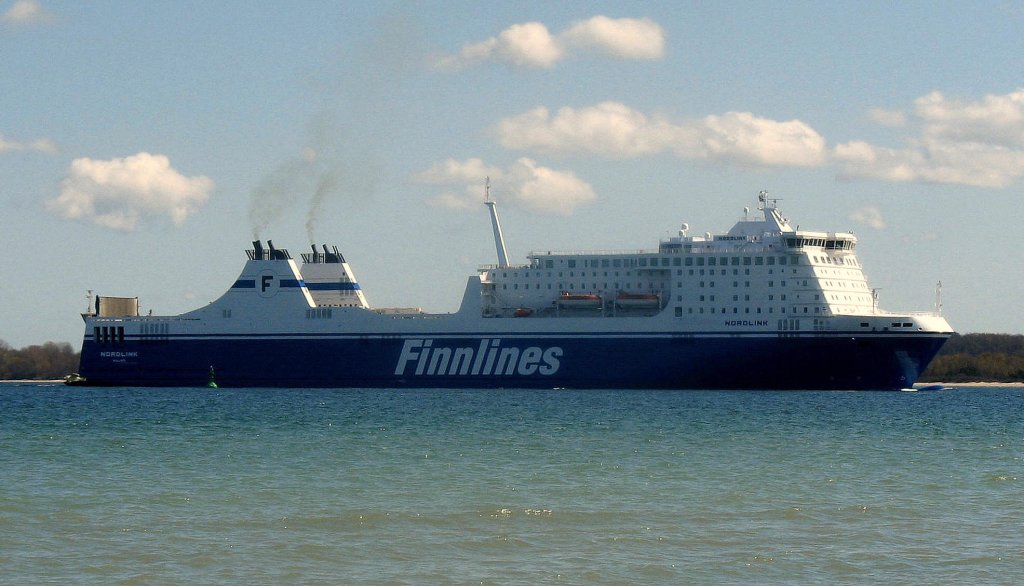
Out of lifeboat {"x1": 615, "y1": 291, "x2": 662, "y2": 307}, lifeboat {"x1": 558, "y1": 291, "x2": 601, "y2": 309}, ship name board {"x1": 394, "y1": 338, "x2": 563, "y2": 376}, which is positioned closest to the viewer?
lifeboat {"x1": 615, "y1": 291, "x2": 662, "y2": 307}

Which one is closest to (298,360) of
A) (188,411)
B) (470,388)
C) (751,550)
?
(470,388)

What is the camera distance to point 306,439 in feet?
110

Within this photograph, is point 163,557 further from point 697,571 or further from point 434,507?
point 697,571

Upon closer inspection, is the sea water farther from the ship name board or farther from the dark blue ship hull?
the ship name board

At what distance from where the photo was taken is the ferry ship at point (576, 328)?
5875cm

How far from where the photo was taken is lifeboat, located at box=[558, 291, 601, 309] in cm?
6212

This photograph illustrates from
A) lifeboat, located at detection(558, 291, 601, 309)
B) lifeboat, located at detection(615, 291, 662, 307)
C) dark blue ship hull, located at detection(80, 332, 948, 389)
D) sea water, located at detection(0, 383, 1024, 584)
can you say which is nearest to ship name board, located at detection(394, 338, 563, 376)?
dark blue ship hull, located at detection(80, 332, 948, 389)

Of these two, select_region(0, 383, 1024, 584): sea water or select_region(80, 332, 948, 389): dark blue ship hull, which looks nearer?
select_region(0, 383, 1024, 584): sea water

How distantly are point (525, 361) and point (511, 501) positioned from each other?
132 ft

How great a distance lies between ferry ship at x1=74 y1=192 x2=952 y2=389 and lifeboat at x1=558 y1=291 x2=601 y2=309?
7cm

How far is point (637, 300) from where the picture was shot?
61688 mm

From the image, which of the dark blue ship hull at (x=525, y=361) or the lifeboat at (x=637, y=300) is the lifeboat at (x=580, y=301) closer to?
the lifeboat at (x=637, y=300)

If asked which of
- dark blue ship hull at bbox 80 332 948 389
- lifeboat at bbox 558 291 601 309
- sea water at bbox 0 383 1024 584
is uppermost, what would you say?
lifeboat at bbox 558 291 601 309

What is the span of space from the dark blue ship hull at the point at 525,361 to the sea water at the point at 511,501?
17325 mm
